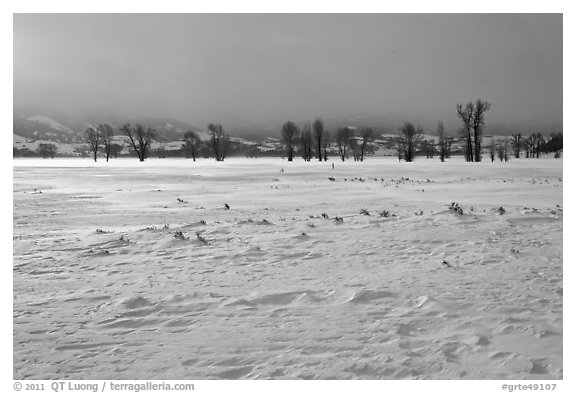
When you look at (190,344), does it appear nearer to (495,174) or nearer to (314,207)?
(314,207)

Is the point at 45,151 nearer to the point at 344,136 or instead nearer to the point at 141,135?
the point at 141,135

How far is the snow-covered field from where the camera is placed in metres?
4.23

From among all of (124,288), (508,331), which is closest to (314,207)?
(124,288)

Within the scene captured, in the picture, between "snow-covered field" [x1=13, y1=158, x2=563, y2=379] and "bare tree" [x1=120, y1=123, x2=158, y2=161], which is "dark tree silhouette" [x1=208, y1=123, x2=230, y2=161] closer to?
"bare tree" [x1=120, y1=123, x2=158, y2=161]

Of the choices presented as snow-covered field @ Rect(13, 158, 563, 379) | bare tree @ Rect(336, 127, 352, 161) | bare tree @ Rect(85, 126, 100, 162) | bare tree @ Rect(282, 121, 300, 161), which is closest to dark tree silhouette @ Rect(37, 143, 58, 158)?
bare tree @ Rect(85, 126, 100, 162)

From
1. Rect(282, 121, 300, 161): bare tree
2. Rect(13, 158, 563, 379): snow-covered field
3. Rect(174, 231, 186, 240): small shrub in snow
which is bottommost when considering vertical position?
Rect(13, 158, 563, 379): snow-covered field

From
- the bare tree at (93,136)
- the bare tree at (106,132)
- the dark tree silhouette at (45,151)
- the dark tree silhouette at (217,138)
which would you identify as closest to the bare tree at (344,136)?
the dark tree silhouette at (217,138)

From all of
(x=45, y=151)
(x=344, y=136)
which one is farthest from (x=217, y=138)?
(x=45, y=151)

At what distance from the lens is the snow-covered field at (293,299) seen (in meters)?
4.23

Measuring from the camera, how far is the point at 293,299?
587 cm

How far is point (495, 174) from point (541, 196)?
54.7 ft

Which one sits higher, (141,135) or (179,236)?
(141,135)

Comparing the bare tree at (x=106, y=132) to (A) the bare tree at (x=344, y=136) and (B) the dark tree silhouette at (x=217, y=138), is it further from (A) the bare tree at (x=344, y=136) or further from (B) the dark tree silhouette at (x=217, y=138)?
(A) the bare tree at (x=344, y=136)

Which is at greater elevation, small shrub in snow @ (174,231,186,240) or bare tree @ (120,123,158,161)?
bare tree @ (120,123,158,161)
